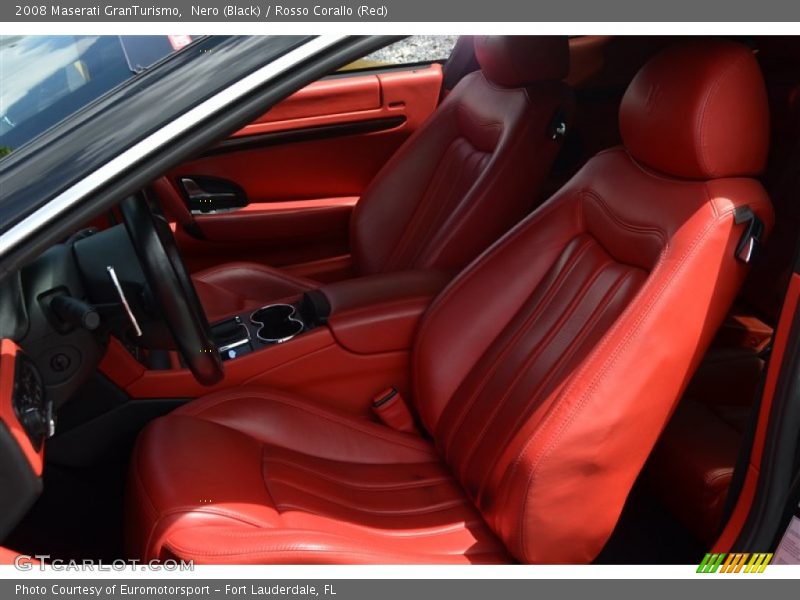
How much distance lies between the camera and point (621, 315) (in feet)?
4.08

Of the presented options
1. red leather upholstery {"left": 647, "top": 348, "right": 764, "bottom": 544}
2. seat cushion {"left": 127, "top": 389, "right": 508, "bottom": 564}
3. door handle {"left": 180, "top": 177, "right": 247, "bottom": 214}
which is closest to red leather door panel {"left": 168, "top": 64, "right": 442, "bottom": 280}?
door handle {"left": 180, "top": 177, "right": 247, "bottom": 214}

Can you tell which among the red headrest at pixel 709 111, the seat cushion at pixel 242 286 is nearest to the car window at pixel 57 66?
the seat cushion at pixel 242 286

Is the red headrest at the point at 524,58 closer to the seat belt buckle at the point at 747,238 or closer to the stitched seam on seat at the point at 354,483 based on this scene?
the seat belt buckle at the point at 747,238

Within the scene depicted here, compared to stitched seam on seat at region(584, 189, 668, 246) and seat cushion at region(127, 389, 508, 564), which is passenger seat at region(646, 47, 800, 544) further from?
seat cushion at region(127, 389, 508, 564)

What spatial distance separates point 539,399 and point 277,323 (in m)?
0.71

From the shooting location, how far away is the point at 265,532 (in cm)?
119

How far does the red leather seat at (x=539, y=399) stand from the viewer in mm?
1209

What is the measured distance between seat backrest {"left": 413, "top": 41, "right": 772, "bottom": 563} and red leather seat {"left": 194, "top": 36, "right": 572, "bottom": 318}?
0.44m

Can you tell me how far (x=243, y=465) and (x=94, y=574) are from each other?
0.35 m

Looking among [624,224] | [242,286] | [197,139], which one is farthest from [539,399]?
[242,286]

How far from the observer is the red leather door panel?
2629mm

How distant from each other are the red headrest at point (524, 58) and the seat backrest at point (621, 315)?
0.40m
